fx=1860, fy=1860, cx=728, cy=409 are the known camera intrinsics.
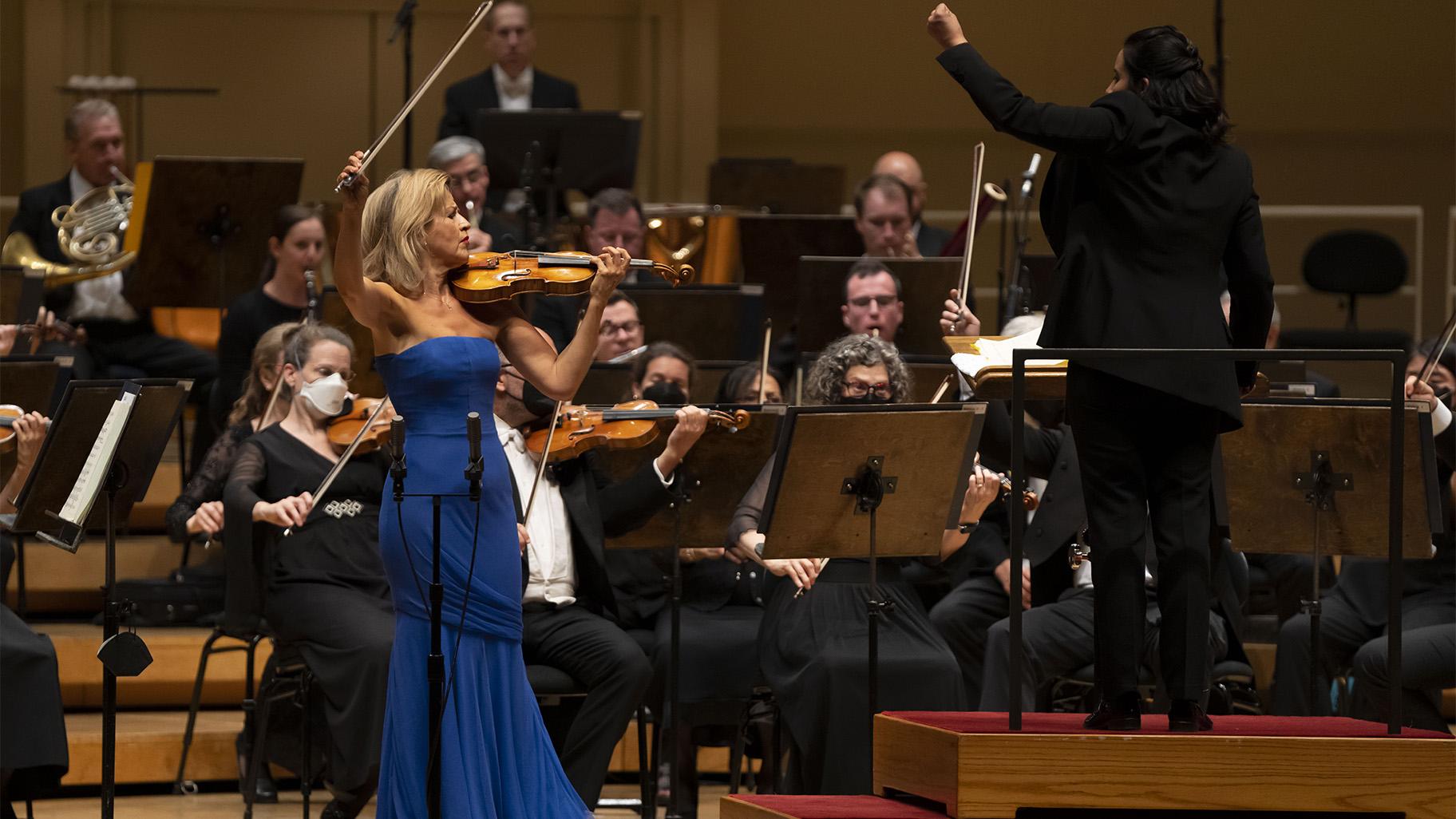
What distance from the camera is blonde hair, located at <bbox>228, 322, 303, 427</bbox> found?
4.89 m

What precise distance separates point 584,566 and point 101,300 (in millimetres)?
2453

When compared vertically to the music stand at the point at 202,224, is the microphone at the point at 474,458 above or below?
below

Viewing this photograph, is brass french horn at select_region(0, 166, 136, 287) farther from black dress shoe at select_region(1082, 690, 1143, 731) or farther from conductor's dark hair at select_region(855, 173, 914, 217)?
black dress shoe at select_region(1082, 690, 1143, 731)

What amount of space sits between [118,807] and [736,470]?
1.84 m

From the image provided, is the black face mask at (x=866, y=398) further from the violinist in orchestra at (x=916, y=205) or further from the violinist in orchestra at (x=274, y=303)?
the violinist in orchestra at (x=274, y=303)

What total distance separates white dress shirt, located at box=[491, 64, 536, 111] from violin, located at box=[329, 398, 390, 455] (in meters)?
2.60

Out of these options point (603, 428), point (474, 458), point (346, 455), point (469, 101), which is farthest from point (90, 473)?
point (469, 101)

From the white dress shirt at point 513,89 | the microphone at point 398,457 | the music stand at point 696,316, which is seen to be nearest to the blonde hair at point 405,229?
the microphone at point 398,457

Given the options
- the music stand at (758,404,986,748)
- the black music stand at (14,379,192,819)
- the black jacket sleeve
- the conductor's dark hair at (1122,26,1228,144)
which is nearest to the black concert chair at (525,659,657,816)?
the music stand at (758,404,986,748)

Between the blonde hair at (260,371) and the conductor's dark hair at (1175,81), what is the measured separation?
2.58 metres

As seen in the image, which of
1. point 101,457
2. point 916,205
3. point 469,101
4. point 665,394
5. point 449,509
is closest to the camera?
point 449,509

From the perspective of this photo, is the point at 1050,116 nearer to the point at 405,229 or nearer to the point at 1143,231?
the point at 1143,231

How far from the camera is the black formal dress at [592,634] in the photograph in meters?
4.35

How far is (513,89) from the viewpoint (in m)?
7.09
